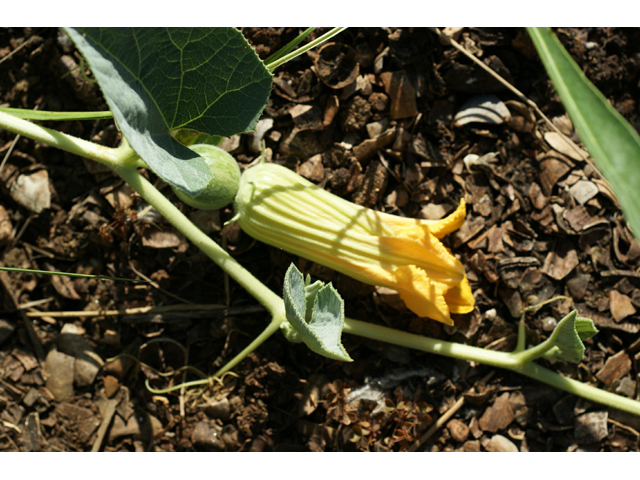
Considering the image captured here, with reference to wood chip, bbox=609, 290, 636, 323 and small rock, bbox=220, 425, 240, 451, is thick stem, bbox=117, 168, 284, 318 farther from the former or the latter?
wood chip, bbox=609, 290, 636, 323

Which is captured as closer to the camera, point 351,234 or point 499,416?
point 351,234

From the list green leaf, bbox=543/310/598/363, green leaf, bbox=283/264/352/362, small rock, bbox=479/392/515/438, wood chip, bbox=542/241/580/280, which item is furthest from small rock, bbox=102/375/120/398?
wood chip, bbox=542/241/580/280

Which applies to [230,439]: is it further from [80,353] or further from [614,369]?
[614,369]

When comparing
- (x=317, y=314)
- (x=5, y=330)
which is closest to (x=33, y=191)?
(x=5, y=330)

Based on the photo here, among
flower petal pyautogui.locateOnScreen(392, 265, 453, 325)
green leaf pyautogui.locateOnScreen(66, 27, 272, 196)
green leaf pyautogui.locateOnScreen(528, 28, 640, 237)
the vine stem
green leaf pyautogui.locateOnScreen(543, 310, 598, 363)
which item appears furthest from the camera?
the vine stem

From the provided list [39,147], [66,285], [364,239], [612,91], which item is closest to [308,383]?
[364,239]

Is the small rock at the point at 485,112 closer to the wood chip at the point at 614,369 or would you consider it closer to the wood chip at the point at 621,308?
the wood chip at the point at 621,308

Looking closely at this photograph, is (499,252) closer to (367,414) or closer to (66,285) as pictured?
(367,414)
